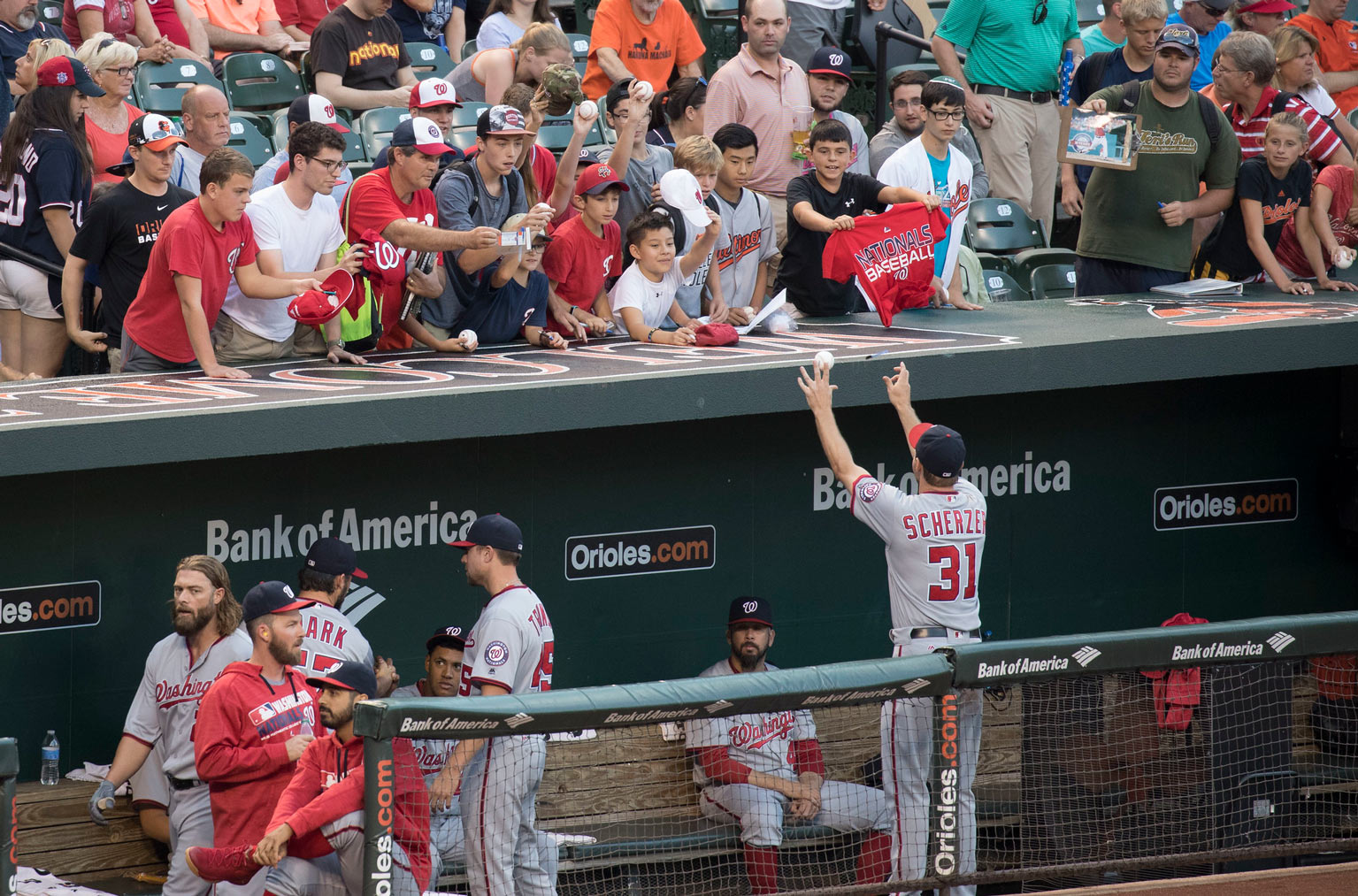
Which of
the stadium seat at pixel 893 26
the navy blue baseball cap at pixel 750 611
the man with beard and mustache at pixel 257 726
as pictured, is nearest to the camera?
the man with beard and mustache at pixel 257 726

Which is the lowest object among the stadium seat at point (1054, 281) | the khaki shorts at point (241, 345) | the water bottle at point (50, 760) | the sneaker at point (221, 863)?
the water bottle at point (50, 760)

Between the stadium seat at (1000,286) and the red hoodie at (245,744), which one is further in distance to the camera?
the stadium seat at (1000,286)

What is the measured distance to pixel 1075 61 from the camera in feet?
34.3

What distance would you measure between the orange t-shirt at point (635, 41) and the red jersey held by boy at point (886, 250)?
2.43 m

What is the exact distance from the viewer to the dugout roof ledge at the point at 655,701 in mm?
4340

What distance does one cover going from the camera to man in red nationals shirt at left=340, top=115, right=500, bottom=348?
21.4 feet

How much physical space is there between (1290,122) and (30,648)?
6.14m

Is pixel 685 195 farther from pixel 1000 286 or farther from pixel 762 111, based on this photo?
pixel 1000 286

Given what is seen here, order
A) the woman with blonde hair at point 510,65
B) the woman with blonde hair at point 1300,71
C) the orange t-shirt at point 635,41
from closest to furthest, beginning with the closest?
1. the woman with blonde hair at point 510,65
2. the woman with blonde hair at point 1300,71
3. the orange t-shirt at point 635,41

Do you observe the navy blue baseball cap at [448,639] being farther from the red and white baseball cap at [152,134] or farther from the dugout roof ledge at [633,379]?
the red and white baseball cap at [152,134]

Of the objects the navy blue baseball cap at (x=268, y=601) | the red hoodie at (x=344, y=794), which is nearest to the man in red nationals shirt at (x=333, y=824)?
the red hoodie at (x=344, y=794)

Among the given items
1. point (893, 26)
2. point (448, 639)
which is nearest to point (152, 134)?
point (448, 639)

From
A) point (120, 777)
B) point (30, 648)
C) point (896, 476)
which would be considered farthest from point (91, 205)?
point (896, 476)

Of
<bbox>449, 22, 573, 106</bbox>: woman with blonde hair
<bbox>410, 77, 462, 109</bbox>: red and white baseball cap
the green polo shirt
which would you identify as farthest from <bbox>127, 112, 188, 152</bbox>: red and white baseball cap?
the green polo shirt
